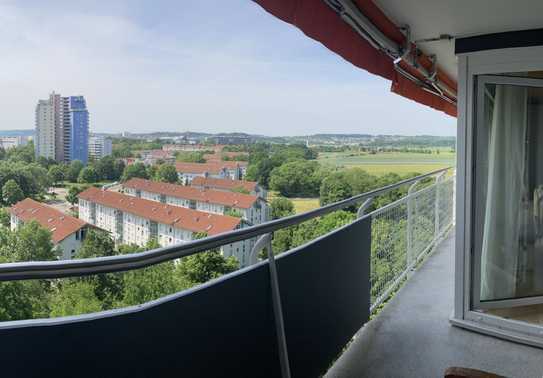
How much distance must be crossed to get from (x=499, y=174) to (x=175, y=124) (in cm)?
2512

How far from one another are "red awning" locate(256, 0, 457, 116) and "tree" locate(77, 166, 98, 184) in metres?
7.05

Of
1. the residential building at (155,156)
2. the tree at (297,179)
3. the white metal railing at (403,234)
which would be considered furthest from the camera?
the tree at (297,179)

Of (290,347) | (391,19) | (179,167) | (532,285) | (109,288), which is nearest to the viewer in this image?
(109,288)

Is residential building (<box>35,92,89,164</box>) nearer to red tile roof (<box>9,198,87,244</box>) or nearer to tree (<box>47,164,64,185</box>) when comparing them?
tree (<box>47,164,64,185</box>)

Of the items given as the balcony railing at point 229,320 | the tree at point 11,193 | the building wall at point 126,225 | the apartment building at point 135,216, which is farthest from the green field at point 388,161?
the balcony railing at point 229,320

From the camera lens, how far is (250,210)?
9586mm

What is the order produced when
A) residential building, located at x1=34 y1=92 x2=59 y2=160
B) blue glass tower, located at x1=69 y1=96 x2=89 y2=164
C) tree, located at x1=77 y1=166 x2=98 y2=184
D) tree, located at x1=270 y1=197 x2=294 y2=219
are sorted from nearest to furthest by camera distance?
residential building, located at x1=34 y1=92 x2=59 y2=160 < tree, located at x1=77 y1=166 x2=98 y2=184 < blue glass tower, located at x1=69 y1=96 x2=89 y2=164 < tree, located at x1=270 y1=197 x2=294 y2=219

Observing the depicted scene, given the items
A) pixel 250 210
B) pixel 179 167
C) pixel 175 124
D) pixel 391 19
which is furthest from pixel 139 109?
pixel 391 19

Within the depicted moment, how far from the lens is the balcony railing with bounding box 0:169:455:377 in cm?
95

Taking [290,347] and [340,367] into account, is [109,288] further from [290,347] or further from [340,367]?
[340,367]

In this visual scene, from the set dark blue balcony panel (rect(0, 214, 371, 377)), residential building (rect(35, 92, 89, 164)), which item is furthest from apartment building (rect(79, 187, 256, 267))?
dark blue balcony panel (rect(0, 214, 371, 377))

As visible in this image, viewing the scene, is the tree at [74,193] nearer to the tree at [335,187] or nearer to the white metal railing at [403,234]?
the white metal railing at [403,234]

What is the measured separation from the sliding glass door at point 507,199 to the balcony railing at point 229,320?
67 centimetres

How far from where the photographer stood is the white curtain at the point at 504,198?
301 cm
